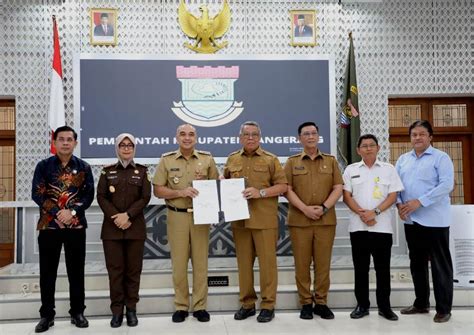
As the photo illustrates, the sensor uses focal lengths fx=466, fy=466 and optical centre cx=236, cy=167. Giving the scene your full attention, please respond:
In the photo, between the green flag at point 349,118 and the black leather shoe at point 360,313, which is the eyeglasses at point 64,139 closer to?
the black leather shoe at point 360,313

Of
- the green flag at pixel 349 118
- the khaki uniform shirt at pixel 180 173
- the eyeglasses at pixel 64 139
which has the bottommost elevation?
the khaki uniform shirt at pixel 180 173

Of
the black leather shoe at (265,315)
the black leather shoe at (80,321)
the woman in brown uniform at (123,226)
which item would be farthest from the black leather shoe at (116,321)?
the black leather shoe at (265,315)

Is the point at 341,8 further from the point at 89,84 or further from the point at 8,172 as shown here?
the point at 8,172

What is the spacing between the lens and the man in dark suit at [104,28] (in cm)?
544

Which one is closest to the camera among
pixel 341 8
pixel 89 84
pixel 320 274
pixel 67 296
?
pixel 320 274

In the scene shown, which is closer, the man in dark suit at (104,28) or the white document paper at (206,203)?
the white document paper at (206,203)

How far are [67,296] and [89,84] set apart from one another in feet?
8.11

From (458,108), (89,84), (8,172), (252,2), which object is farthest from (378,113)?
(8,172)

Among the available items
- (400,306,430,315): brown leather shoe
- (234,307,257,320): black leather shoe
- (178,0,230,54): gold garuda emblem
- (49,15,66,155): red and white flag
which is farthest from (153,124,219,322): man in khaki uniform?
(178,0,230,54): gold garuda emblem

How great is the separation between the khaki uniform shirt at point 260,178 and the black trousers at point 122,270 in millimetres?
825

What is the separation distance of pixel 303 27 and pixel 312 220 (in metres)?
2.93

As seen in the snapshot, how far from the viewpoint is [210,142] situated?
216 inches

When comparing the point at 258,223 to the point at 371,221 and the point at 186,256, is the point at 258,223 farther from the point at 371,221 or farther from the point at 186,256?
the point at 371,221

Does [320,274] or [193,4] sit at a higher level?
[193,4]
